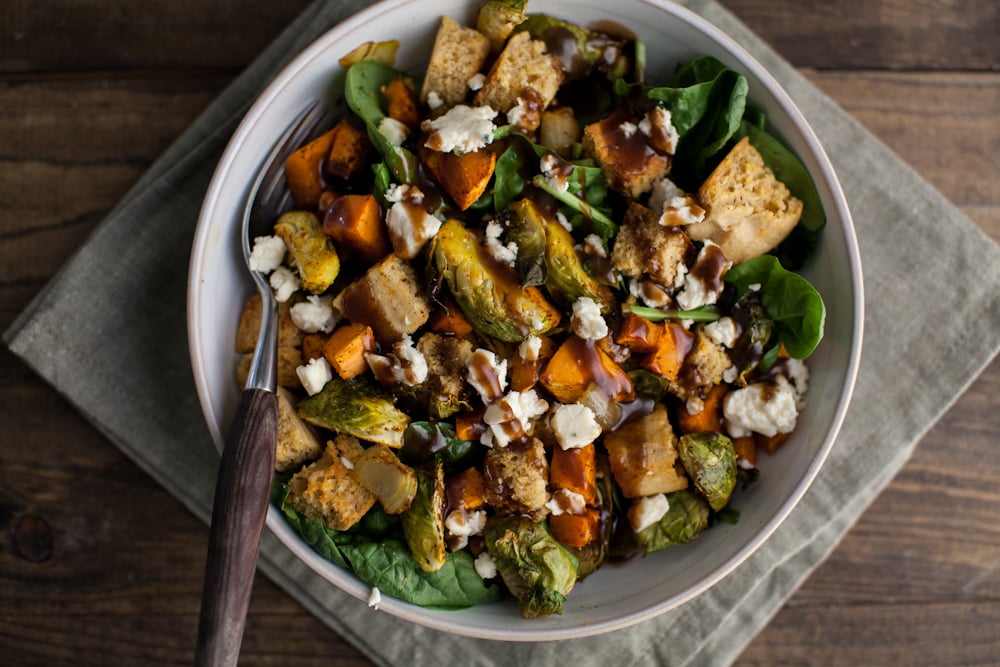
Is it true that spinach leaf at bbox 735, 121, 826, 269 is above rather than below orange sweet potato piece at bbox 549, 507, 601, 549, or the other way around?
above

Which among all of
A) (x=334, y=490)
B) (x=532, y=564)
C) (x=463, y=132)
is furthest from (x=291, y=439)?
(x=463, y=132)

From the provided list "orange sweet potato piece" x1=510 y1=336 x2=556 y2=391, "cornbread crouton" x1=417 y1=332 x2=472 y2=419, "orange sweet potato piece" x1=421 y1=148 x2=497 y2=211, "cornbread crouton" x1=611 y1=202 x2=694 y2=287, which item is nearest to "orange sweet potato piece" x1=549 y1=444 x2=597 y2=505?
"orange sweet potato piece" x1=510 y1=336 x2=556 y2=391

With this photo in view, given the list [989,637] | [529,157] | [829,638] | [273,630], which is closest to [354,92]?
[529,157]

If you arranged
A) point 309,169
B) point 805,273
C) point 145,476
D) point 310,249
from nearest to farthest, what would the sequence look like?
point 310,249, point 309,169, point 805,273, point 145,476

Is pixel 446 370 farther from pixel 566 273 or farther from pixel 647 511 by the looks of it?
pixel 647 511

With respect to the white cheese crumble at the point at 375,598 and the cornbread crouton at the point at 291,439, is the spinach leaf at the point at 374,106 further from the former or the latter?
the white cheese crumble at the point at 375,598

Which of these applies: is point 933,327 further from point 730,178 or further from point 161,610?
point 161,610

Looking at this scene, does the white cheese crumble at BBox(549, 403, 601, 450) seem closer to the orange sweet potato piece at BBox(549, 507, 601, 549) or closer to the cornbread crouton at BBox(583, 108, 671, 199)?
the orange sweet potato piece at BBox(549, 507, 601, 549)
